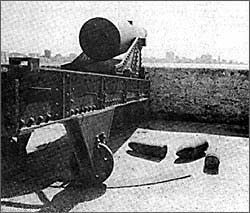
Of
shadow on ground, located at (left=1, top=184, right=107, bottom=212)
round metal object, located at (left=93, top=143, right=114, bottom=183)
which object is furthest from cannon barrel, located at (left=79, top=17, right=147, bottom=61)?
shadow on ground, located at (left=1, top=184, right=107, bottom=212)

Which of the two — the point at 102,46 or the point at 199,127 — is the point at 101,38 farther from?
the point at 199,127

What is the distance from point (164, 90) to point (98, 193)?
18.9 ft

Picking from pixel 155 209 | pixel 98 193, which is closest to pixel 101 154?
pixel 98 193

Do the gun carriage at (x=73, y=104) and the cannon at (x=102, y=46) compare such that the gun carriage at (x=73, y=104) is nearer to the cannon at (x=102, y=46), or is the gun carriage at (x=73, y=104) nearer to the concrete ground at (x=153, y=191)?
the cannon at (x=102, y=46)

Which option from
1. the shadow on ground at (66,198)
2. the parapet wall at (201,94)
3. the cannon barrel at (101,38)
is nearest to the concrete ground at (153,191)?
the shadow on ground at (66,198)

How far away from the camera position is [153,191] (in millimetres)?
4531

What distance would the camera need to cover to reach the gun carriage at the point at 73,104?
11.4 feet

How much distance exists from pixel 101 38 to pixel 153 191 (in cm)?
355

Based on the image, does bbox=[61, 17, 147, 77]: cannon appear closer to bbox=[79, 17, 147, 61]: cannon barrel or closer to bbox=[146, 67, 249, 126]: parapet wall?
bbox=[79, 17, 147, 61]: cannon barrel

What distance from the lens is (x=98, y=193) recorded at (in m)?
4.44

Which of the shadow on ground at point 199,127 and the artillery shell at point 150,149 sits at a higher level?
the artillery shell at point 150,149

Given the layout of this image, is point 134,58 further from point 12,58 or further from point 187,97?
point 12,58

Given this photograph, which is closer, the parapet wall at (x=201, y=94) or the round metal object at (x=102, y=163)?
the round metal object at (x=102, y=163)

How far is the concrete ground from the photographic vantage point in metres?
4.03
